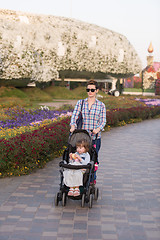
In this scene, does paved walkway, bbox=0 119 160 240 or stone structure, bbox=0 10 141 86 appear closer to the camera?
paved walkway, bbox=0 119 160 240

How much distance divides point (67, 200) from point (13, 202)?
2.60 feet

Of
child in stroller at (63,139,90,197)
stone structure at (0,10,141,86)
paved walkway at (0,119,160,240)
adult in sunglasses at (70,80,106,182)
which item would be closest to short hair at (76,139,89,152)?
child in stroller at (63,139,90,197)

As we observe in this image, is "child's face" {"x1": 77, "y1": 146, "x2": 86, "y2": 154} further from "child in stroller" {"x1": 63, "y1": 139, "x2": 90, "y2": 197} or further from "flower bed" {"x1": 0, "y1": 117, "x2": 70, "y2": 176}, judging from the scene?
"flower bed" {"x1": 0, "y1": 117, "x2": 70, "y2": 176}

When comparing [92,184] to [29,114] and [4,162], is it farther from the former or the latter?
[29,114]

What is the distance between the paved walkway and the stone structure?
2317 cm

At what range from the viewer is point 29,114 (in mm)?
15406

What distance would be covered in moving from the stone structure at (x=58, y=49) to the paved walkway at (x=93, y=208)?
2317 cm

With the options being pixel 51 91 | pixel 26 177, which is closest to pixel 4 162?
pixel 26 177

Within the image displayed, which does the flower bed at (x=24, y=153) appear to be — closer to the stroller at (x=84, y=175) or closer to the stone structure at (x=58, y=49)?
the stroller at (x=84, y=175)

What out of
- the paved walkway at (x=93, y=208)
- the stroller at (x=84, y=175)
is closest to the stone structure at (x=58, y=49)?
the paved walkway at (x=93, y=208)

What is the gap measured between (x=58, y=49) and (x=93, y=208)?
101 ft

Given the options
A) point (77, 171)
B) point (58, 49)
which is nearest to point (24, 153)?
point (77, 171)

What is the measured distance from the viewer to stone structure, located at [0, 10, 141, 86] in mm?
30094

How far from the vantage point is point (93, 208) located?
5.09 metres
